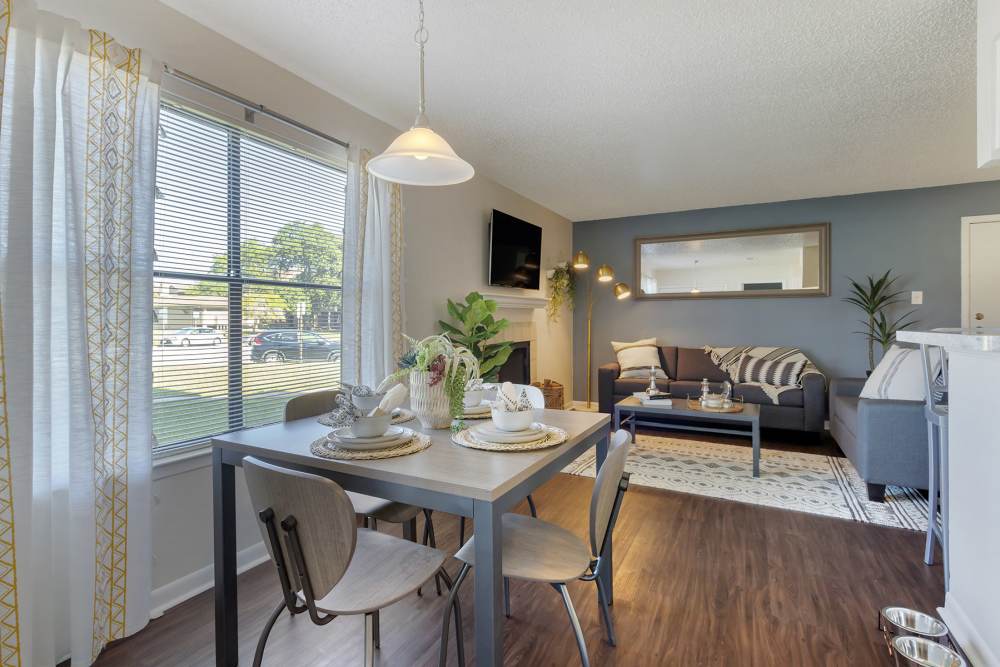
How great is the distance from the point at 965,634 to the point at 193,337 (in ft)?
10.2

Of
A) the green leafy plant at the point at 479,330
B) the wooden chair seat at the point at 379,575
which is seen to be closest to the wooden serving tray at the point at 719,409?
the green leafy plant at the point at 479,330

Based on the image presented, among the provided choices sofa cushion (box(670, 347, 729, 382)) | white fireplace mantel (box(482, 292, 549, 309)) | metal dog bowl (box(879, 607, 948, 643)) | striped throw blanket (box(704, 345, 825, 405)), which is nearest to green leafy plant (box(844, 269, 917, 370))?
striped throw blanket (box(704, 345, 825, 405))

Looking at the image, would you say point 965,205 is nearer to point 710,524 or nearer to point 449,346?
point 710,524

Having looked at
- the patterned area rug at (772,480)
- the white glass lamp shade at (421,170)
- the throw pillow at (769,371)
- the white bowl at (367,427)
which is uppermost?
the white glass lamp shade at (421,170)

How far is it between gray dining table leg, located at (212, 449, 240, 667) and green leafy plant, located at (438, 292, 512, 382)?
6.81ft

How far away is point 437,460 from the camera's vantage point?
1295 millimetres

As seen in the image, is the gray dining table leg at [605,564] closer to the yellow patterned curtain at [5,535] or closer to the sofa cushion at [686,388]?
the yellow patterned curtain at [5,535]

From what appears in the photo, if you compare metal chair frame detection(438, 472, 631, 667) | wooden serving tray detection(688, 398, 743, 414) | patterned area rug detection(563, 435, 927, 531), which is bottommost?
patterned area rug detection(563, 435, 927, 531)

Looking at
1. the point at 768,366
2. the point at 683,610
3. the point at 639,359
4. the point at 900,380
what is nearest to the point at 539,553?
the point at 683,610

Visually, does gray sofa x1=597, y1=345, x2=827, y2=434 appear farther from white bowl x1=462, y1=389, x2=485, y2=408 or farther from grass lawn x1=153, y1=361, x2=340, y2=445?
grass lawn x1=153, y1=361, x2=340, y2=445

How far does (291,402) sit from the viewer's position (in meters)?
1.91

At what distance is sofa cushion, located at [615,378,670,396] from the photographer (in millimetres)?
5008

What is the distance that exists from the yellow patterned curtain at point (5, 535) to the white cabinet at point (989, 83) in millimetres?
3328

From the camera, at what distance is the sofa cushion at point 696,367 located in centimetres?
520
